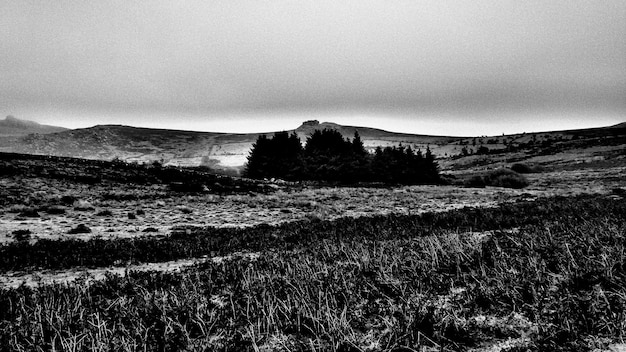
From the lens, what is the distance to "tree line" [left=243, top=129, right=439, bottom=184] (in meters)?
50.6

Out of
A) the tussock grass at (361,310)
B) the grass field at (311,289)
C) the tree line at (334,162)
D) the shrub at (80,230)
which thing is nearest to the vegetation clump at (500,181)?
the tree line at (334,162)

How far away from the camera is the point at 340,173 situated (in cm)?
5097

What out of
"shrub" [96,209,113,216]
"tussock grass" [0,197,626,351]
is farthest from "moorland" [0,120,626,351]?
"shrub" [96,209,113,216]

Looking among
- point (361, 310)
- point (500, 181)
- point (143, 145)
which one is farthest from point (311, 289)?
point (143, 145)

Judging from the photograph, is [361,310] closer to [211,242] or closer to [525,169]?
[211,242]

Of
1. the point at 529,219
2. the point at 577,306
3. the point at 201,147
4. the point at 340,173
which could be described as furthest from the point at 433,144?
the point at 577,306

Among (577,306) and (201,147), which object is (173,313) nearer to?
(577,306)

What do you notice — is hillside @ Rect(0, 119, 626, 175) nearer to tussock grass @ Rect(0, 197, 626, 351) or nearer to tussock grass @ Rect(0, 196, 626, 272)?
tussock grass @ Rect(0, 196, 626, 272)

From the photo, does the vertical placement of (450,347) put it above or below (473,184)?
above

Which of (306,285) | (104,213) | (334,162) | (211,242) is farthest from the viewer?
(334,162)

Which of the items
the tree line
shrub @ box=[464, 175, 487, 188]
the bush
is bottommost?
the bush

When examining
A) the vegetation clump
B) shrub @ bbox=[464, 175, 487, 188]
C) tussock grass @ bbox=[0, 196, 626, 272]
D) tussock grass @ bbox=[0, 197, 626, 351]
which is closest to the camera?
tussock grass @ bbox=[0, 197, 626, 351]

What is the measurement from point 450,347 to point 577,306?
1.63 meters

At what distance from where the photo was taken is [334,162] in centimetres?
5297
